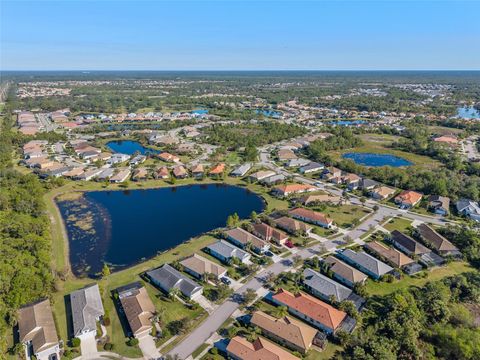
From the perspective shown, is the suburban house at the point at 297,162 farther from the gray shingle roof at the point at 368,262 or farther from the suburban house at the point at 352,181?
the gray shingle roof at the point at 368,262

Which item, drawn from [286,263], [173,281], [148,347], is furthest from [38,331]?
[286,263]

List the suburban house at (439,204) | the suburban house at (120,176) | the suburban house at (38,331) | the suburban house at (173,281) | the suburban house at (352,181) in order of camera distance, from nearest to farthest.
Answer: the suburban house at (38,331) < the suburban house at (173,281) < the suburban house at (439,204) < the suburban house at (352,181) < the suburban house at (120,176)

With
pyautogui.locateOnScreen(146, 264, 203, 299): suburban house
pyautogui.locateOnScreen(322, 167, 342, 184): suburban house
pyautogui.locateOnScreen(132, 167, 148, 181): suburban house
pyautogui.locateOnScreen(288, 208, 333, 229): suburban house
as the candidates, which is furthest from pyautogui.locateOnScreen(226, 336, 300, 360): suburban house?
pyautogui.locateOnScreen(132, 167, 148, 181): suburban house

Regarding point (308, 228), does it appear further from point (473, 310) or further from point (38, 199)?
point (38, 199)

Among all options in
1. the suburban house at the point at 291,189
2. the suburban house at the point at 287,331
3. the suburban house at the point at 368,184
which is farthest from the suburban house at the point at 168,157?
the suburban house at the point at 287,331

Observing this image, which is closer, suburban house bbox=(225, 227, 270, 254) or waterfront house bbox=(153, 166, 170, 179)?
suburban house bbox=(225, 227, 270, 254)

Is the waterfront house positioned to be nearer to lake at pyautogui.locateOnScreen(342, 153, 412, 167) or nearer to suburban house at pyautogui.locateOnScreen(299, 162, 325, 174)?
suburban house at pyautogui.locateOnScreen(299, 162, 325, 174)
